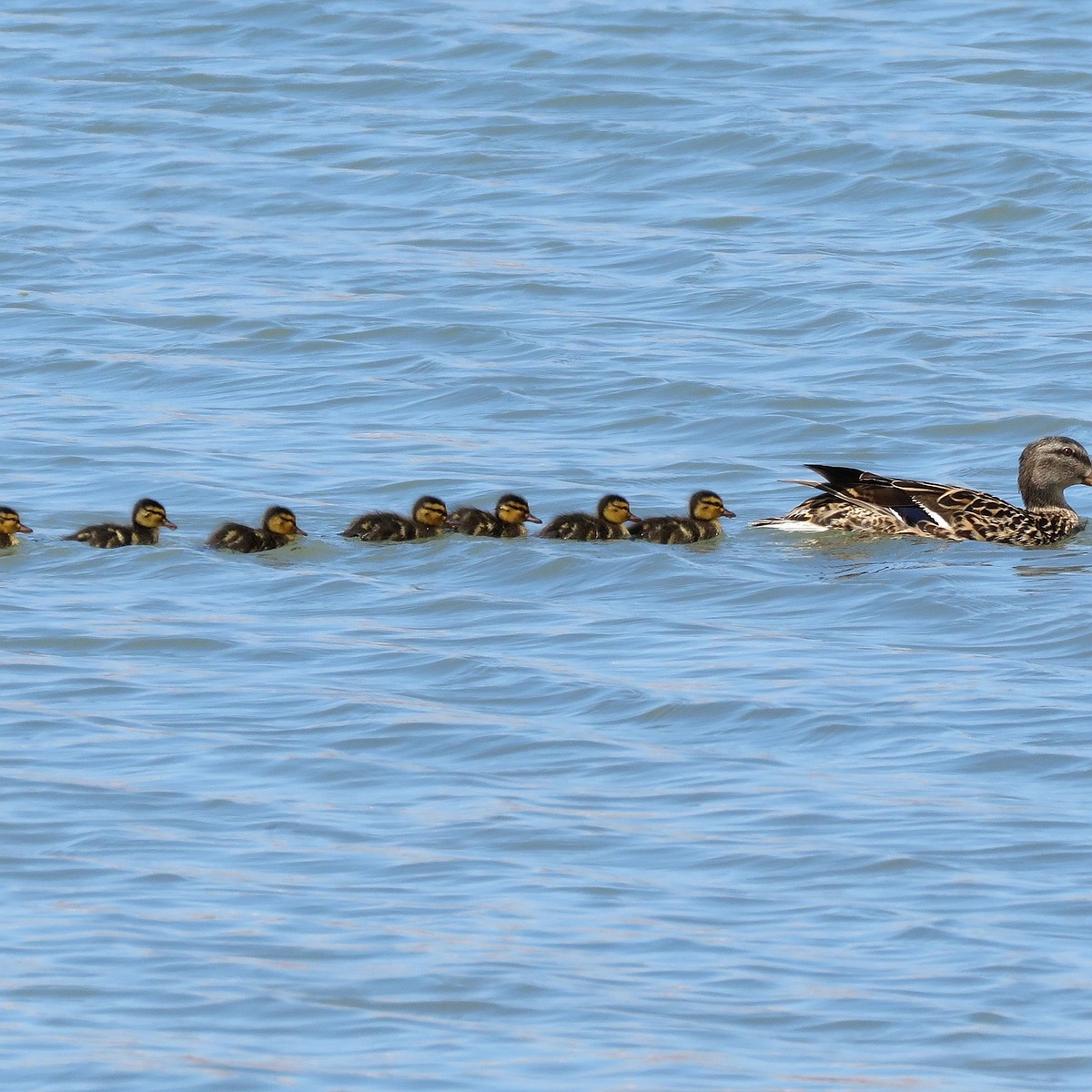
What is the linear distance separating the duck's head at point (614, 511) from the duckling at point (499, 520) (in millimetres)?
264

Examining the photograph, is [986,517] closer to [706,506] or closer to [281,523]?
[706,506]

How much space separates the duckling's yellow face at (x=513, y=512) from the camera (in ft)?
32.8

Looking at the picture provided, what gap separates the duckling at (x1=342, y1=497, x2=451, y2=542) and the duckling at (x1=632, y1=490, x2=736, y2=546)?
0.72 metres

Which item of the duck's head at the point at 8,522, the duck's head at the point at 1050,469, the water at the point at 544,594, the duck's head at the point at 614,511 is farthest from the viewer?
the duck's head at the point at 1050,469

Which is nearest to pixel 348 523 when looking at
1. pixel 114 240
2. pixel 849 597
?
pixel 849 597

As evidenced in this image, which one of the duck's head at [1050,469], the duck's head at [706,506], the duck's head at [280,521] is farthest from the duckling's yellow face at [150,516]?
the duck's head at [1050,469]

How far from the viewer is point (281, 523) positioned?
31.8 ft

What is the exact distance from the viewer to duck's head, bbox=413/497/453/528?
9.95 m

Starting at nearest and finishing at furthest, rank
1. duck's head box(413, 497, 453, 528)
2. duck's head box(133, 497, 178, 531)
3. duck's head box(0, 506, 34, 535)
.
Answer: duck's head box(0, 506, 34, 535) → duck's head box(133, 497, 178, 531) → duck's head box(413, 497, 453, 528)

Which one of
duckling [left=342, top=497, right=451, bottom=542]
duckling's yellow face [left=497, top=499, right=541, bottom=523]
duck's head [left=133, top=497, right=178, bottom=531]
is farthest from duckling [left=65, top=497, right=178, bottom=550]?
duckling's yellow face [left=497, top=499, right=541, bottom=523]

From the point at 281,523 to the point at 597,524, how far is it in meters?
1.17

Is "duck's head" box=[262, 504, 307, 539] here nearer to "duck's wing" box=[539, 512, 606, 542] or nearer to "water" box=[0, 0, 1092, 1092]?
"water" box=[0, 0, 1092, 1092]

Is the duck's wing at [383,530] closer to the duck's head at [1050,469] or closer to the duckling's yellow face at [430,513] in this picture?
the duckling's yellow face at [430,513]

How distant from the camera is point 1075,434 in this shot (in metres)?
11.8
